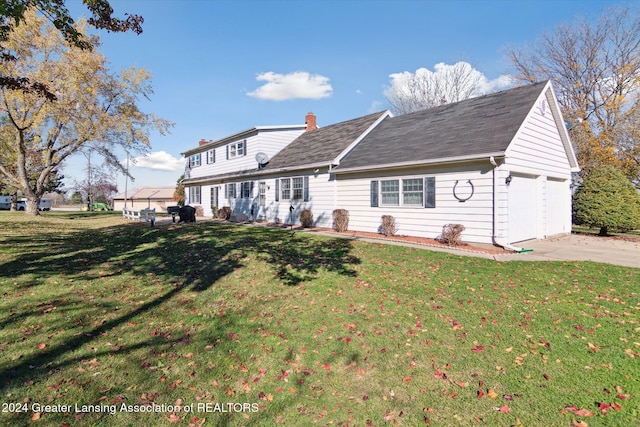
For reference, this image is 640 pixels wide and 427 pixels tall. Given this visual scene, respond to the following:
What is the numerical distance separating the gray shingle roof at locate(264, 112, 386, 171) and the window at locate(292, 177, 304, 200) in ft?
2.64

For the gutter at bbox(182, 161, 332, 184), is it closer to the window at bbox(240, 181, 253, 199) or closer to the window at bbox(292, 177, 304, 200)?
the window at bbox(240, 181, 253, 199)

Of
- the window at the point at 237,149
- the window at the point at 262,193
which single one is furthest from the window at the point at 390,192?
the window at the point at 237,149

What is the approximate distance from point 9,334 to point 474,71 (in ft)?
119

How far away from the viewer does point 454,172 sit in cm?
1120

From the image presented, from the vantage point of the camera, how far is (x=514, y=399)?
10.7 feet

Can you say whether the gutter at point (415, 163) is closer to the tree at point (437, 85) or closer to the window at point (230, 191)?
the window at point (230, 191)

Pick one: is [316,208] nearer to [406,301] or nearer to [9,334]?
[406,301]

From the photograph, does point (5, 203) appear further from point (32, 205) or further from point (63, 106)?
point (63, 106)

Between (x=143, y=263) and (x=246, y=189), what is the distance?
13206 mm

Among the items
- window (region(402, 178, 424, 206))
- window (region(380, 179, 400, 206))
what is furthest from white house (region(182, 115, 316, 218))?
window (region(402, 178, 424, 206))

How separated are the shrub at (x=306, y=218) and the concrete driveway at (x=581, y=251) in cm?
891

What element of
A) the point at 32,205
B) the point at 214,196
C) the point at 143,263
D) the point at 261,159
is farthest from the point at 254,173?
the point at 32,205

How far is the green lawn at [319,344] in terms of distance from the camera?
3.18 m

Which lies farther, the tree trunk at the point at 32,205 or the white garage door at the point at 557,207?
the tree trunk at the point at 32,205
